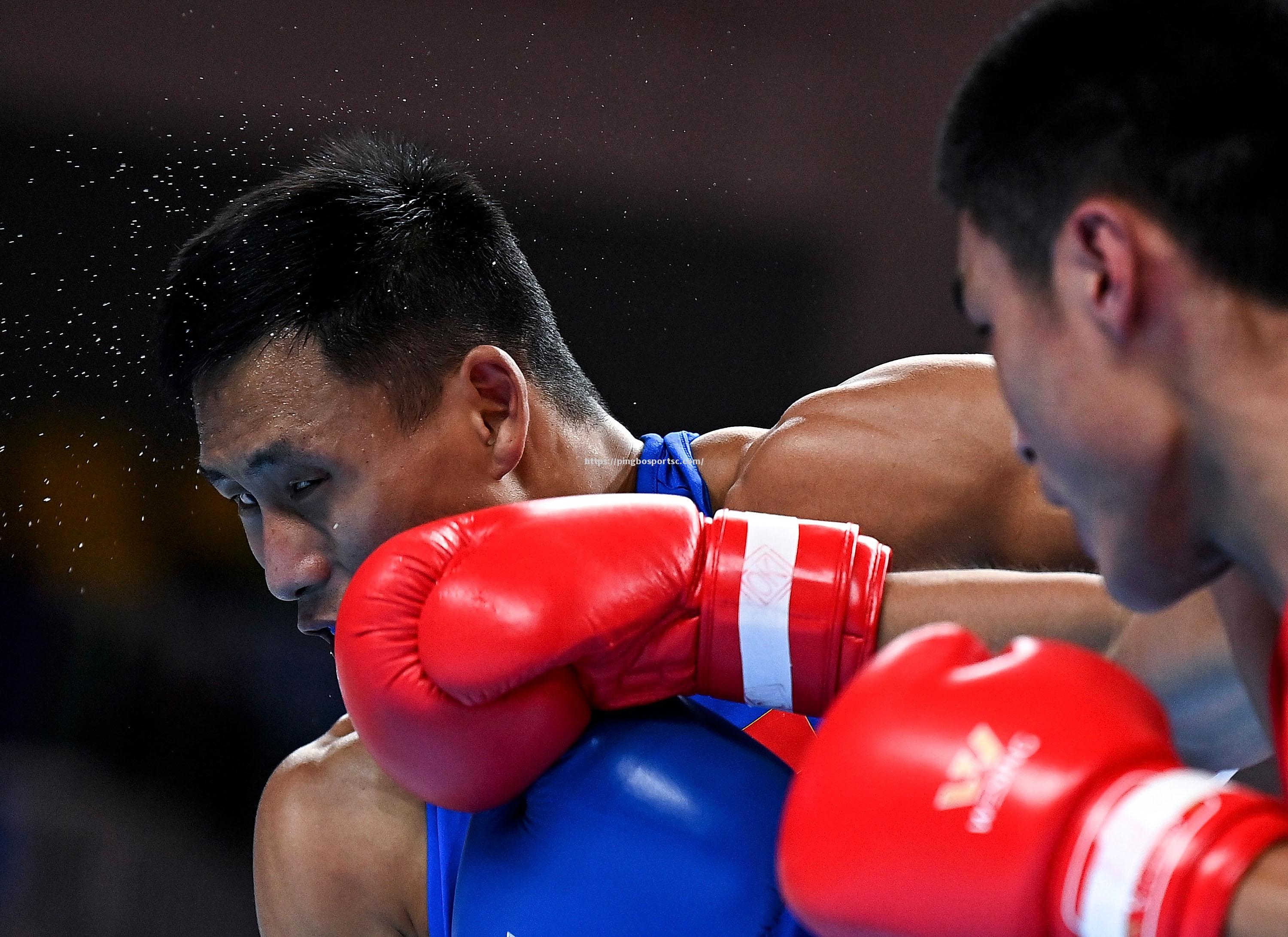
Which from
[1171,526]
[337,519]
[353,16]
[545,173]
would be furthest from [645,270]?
[1171,526]

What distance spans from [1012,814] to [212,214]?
3.09m

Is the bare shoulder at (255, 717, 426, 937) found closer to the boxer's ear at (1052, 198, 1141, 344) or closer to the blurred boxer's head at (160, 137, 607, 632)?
the blurred boxer's head at (160, 137, 607, 632)

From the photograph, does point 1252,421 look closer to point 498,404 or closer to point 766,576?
point 766,576

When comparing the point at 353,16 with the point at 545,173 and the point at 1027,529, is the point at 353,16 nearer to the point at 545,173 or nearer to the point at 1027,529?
the point at 545,173

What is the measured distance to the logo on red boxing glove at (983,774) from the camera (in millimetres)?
917

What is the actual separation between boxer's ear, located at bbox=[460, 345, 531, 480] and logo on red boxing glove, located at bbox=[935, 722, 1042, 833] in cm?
108

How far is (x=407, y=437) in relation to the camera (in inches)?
73.2

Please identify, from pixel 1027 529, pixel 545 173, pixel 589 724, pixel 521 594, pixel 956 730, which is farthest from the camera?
pixel 545 173

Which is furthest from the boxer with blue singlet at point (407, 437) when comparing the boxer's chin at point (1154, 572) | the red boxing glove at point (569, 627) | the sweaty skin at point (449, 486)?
the boxer's chin at point (1154, 572)

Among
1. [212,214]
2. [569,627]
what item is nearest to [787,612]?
[569,627]

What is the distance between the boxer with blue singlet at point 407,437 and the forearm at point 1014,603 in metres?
0.45

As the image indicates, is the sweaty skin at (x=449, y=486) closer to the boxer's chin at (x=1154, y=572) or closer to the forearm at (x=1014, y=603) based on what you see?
the forearm at (x=1014, y=603)

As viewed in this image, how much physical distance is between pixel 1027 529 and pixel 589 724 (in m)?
0.86

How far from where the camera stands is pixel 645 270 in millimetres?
3430
